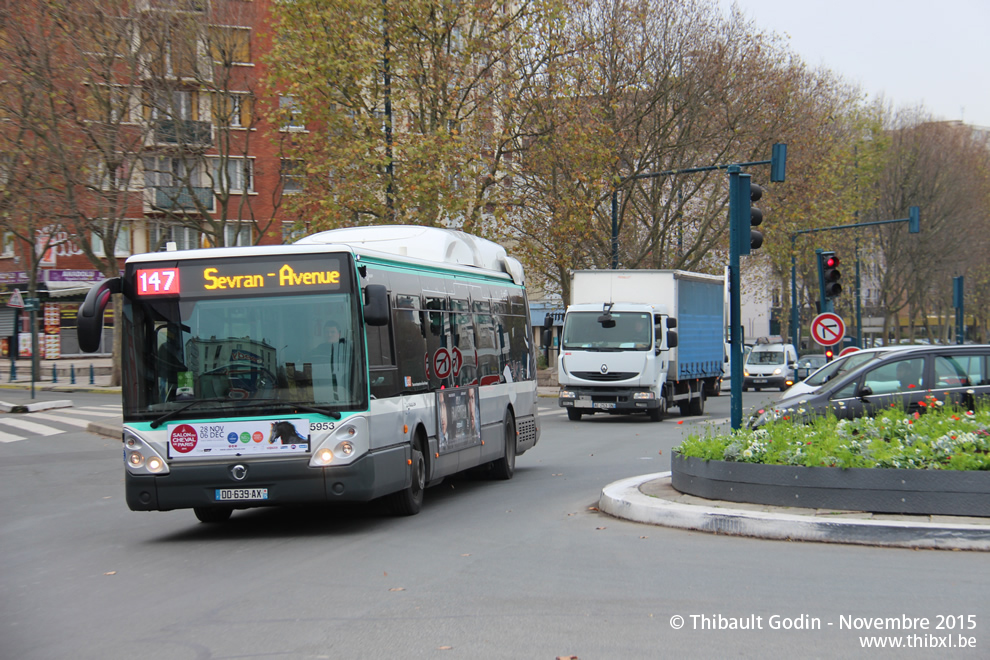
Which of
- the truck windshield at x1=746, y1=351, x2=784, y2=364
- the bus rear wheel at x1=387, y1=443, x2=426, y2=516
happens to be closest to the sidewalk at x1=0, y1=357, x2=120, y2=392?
the truck windshield at x1=746, y1=351, x2=784, y2=364

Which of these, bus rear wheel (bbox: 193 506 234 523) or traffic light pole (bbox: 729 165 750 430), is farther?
traffic light pole (bbox: 729 165 750 430)

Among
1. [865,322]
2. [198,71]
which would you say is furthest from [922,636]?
[865,322]

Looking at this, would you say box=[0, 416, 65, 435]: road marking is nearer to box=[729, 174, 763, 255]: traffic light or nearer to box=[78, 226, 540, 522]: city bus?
box=[78, 226, 540, 522]: city bus

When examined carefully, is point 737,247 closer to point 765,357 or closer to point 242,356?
point 242,356

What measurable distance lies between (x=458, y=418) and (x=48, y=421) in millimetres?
17643

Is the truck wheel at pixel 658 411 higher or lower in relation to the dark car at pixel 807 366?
lower

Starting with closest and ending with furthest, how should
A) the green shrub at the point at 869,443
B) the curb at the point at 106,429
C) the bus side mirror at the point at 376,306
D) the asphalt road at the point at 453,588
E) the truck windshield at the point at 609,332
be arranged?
the asphalt road at the point at 453,588, the green shrub at the point at 869,443, the bus side mirror at the point at 376,306, the curb at the point at 106,429, the truck windshield at the point at 609,332

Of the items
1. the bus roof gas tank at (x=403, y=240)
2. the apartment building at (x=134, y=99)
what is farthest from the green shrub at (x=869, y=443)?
the apartment building at (x=134, y=99)

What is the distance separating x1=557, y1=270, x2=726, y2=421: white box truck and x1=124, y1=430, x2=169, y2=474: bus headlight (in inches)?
619

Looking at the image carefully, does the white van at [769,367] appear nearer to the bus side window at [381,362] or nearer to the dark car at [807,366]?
the dark car at [807,366]

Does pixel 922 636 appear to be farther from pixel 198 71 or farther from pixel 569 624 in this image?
pixel 198 71

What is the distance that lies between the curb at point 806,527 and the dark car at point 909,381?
4291 millimetres

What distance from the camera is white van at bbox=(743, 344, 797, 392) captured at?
45.3 meters

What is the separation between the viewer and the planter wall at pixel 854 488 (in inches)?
344
